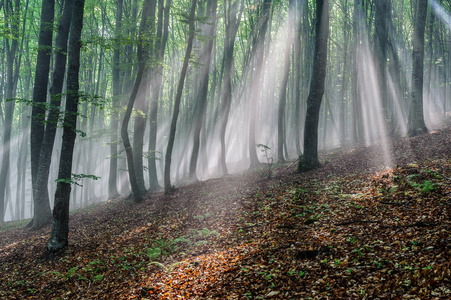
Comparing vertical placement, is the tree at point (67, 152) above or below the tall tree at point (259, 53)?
below

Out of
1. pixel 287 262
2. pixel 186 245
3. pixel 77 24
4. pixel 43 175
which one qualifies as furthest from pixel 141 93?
pixel 287 262

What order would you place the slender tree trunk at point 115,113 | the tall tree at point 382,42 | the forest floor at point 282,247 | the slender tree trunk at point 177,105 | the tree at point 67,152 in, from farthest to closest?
the slender tree trunk at point 115,113 < the tall tree at point 382,42 < the slender tree trunk at point 177,105 < the tree at point 67,152 < the forest floor at point 282,247

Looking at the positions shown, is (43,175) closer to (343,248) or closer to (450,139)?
(343,248)

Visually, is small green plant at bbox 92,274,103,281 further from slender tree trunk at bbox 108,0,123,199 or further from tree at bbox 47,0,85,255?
slender tree trunk at bbox 108,0,123,199

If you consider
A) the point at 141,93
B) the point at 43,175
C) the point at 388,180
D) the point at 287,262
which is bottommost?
the point at 287,262

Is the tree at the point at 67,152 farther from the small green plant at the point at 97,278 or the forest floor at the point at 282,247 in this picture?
the small green plant at the point at 97,278

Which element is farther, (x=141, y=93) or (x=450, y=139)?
(x=141, y=93)

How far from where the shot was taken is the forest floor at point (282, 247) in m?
3.90

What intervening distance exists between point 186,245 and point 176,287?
84.9 inches

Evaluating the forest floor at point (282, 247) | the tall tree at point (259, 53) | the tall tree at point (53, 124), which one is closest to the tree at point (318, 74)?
the forest floor at point (282, 247)

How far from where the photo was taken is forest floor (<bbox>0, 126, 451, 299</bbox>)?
154 inches

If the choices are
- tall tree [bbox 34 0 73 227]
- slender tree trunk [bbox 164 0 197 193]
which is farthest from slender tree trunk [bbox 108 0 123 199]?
slender tree trunk [bbox 164 0 197 193]

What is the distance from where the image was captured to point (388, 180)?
7523mm

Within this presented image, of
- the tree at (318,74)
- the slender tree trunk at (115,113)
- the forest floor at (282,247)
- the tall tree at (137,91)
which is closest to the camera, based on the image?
the forest floor at (282,247)
